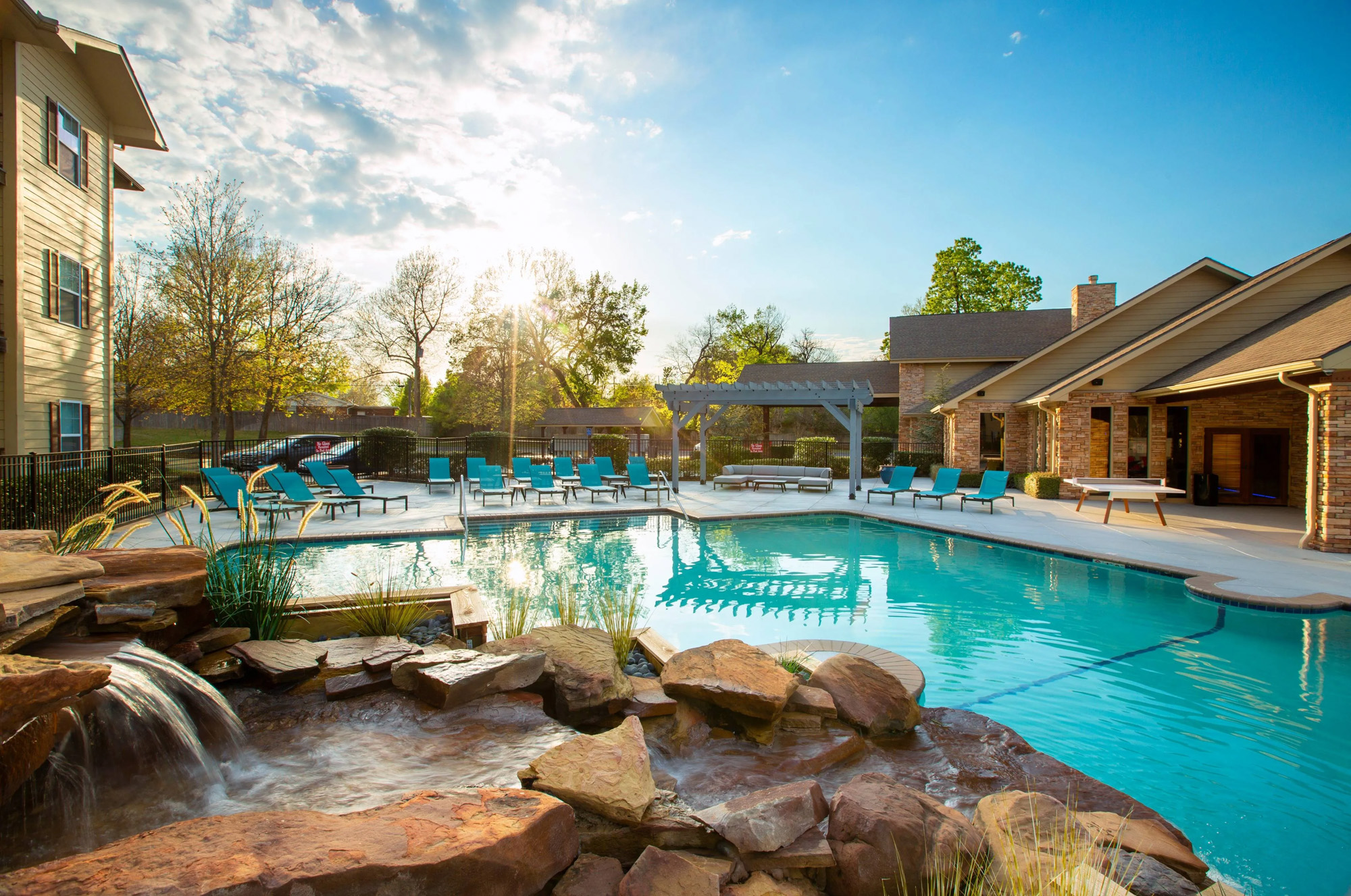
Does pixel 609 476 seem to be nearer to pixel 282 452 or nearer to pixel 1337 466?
pixel 282 452

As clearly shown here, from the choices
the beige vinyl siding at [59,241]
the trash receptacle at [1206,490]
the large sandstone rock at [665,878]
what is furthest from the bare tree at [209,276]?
the trash receptacle at [1206,490]

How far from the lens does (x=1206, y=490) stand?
14.9 metres

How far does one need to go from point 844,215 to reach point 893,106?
5399mm

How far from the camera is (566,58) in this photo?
891cm

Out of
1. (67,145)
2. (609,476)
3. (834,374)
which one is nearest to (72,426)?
(67,145)

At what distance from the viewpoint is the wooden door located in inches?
580

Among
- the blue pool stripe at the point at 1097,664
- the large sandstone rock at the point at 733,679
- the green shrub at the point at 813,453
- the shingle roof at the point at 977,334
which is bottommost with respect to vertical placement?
the blue pool stripe at the point at 1097,664

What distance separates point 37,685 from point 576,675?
88.6 inches

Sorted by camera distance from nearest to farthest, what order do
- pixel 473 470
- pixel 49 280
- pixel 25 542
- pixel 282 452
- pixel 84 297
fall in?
pixel 25 542 < pixel 49 280 < pixel 84 297 < pixel 473 470 < pixel 282 452

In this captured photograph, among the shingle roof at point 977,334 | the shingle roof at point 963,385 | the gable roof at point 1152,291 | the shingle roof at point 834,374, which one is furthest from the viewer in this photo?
the shingle roof at point 834,374

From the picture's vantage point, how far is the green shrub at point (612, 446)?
23766 mm

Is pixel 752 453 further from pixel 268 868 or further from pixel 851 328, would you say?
pixel 851 328

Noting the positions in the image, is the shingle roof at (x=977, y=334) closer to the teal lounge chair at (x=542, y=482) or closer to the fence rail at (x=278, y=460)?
the fence rail at (x=278, y=460)

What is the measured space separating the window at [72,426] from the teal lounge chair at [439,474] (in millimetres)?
6945
